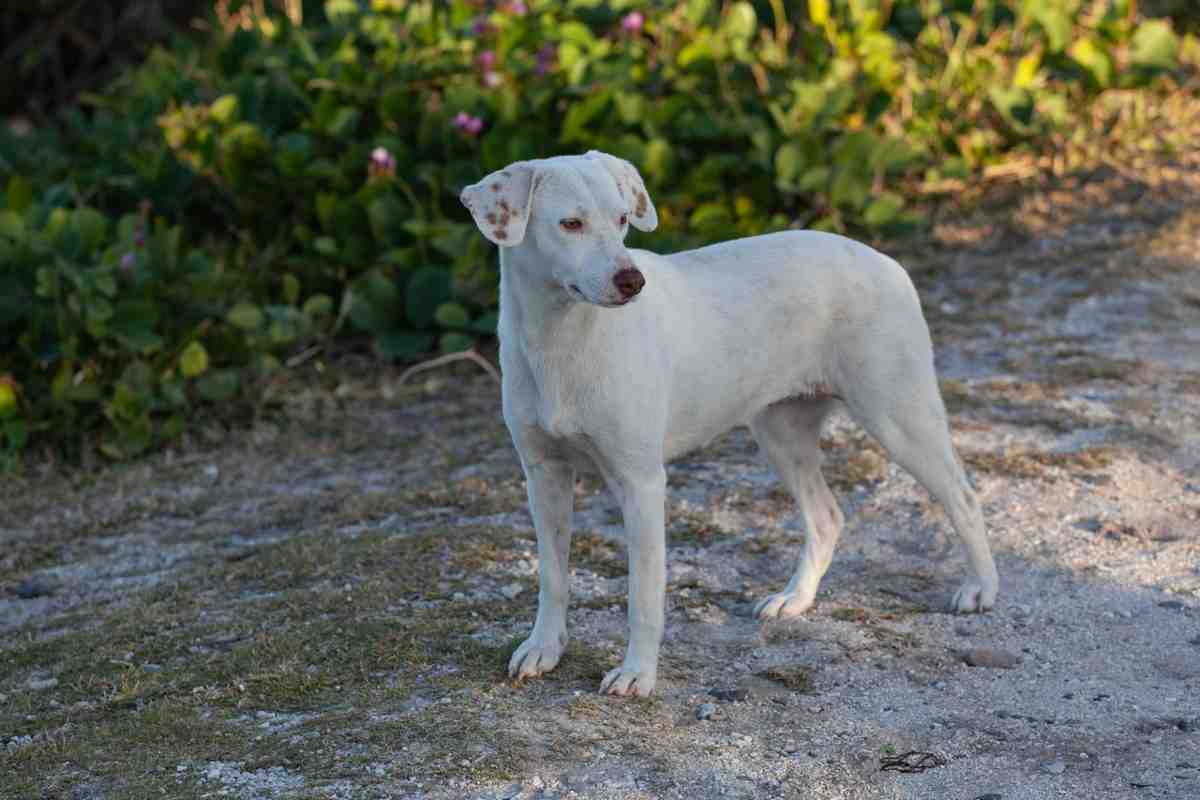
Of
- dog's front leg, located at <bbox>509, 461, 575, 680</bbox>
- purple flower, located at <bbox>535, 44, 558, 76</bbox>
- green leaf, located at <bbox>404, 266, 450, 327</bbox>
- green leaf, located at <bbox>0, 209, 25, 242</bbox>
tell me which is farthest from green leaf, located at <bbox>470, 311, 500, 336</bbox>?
dog's front leg, located at <bbox>509, 461, 575, 680</bbox>

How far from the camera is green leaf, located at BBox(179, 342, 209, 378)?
7.09 metres

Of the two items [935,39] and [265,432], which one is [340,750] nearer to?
[265,432]

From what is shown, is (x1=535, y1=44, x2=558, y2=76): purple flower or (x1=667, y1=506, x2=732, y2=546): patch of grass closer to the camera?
(x1=667, y1=506, x2=732, y2=546): patch of grass

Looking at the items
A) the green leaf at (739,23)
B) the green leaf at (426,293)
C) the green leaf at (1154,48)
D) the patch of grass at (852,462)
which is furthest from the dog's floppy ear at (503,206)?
the green leaf at (1154,48)

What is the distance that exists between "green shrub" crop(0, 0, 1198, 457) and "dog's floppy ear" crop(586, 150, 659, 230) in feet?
11.6

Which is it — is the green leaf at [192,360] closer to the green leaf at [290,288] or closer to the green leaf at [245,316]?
the green leaf at [245,316]

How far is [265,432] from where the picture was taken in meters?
7.10

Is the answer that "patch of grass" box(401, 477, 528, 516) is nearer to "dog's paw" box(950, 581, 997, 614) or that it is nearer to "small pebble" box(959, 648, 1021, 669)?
"dog's paw" box(950, 581, 997, 614)

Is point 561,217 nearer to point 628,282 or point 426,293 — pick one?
point 628,282

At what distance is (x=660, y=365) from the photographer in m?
4.11

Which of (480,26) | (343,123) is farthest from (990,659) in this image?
(480,26)

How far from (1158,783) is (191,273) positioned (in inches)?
202

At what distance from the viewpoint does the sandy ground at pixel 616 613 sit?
3.78m

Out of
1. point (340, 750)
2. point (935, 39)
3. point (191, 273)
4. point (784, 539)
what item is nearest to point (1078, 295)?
point (935, 39)
